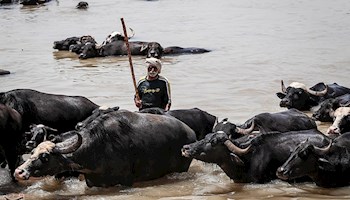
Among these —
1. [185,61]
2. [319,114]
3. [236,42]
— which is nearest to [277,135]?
[319,114]

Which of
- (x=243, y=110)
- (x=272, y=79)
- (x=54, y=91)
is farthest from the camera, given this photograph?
(x=272, y=79)

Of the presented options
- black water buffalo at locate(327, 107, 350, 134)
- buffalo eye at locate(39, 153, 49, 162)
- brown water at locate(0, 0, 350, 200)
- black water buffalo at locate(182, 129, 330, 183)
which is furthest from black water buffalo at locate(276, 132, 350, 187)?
buffalo eye at locate(39, 153, 49, 162)

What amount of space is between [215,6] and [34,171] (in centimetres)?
3580

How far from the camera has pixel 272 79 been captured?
1803cm

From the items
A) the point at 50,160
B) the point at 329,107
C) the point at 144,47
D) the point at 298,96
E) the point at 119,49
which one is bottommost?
the point at 119,49

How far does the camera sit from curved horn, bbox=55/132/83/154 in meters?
8.37

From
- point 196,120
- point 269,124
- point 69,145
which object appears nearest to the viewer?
point 69,145

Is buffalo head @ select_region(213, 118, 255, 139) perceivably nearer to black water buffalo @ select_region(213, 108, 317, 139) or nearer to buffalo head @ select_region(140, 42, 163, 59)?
black water buffalo @ select_region(213, 108, 317, 139)

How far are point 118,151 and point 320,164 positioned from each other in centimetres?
255

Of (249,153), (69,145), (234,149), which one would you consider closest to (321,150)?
(249,153)

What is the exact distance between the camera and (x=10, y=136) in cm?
941

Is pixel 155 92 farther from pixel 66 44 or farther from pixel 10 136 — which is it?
pixel 66 44

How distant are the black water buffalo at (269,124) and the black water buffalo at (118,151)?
801 millimetres

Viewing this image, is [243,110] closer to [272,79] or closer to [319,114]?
[319,114]
